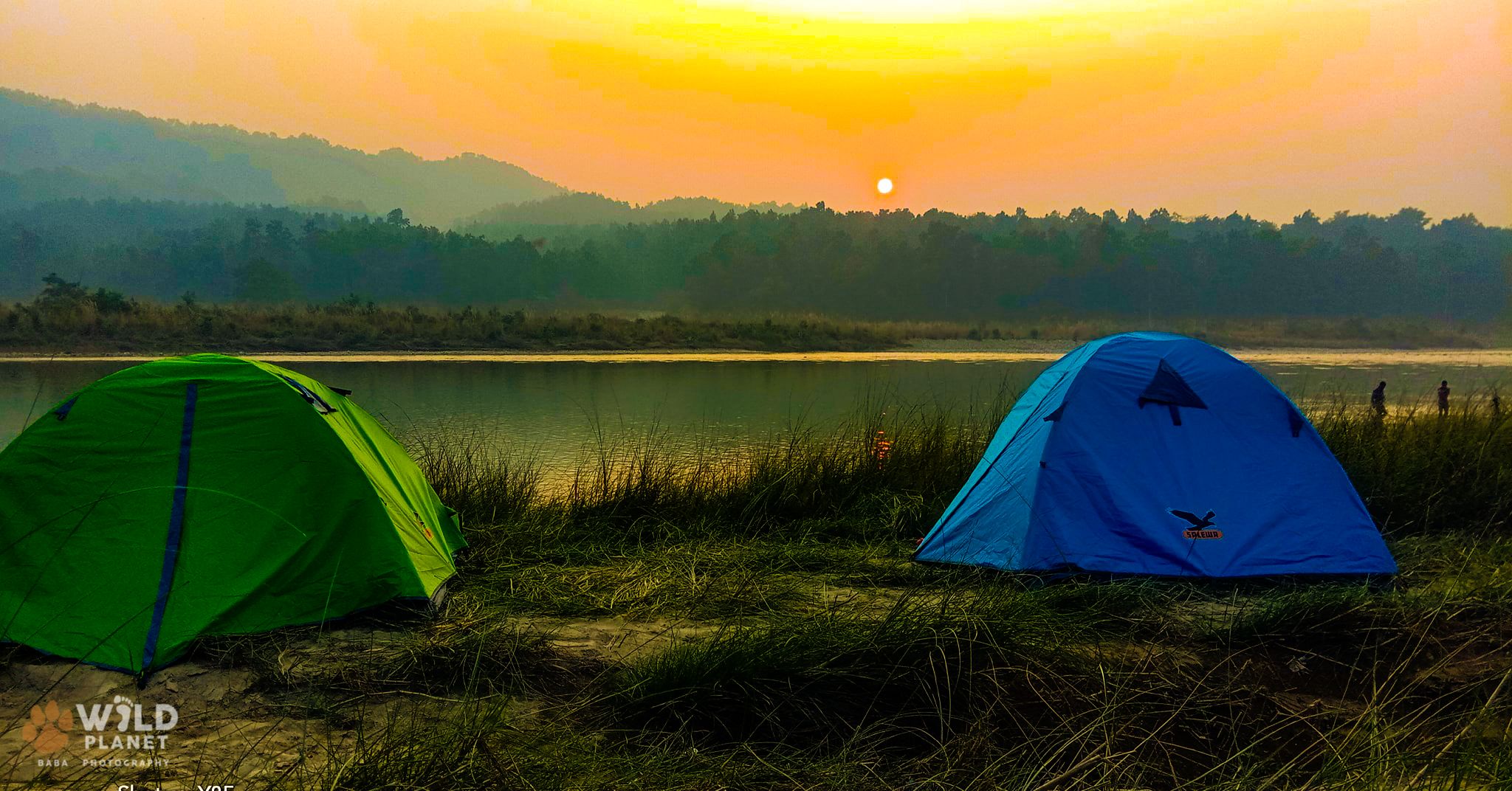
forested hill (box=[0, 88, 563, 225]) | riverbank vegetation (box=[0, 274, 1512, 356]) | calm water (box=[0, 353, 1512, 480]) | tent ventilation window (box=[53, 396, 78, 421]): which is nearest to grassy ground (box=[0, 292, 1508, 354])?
riverbank vegetation (box=[0, 274, 1512, 356])

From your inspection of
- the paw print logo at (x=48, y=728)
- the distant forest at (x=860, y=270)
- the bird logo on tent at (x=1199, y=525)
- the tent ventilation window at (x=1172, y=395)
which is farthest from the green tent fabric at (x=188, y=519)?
the distant forest at (x=860, y=270)

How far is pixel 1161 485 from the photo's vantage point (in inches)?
195

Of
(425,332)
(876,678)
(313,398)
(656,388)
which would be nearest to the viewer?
(876,678)

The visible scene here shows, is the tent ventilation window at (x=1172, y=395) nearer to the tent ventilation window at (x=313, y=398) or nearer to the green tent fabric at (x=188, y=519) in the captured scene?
the green tent fabric at (x=188, y=519)

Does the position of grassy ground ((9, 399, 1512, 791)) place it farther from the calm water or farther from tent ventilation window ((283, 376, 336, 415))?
the calm water

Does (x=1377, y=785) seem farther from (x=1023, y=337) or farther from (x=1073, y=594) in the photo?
(x=1023, y=337)

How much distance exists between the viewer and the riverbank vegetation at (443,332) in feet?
101

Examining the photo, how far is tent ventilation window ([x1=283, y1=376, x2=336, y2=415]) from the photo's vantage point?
175 inches

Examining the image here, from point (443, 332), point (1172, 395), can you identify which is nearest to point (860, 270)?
point (443, 332)

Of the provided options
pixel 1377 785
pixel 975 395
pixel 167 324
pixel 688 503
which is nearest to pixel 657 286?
pixel 167 324

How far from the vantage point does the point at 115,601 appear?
150 inches

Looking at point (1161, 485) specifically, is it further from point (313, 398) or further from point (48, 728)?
point (48, 728)

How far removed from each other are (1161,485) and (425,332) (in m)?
34.9

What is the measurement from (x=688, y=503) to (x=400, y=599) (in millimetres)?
2932
